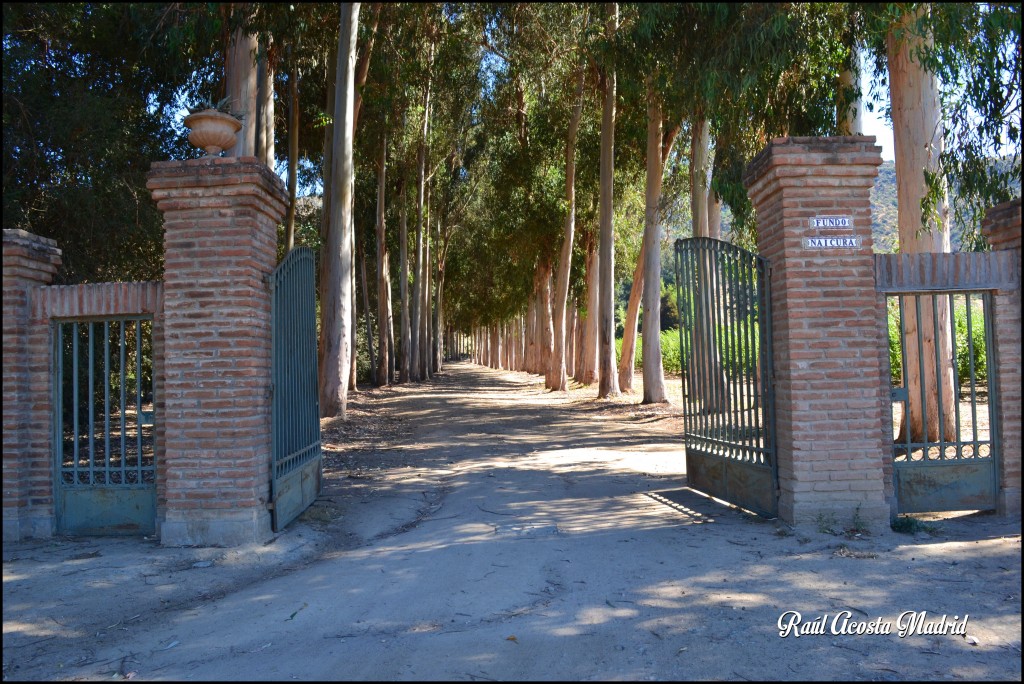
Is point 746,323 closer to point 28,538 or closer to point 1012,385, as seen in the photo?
point 1012,385

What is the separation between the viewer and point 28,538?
6664 millimetres

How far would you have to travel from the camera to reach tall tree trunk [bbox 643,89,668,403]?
1745 centimetres

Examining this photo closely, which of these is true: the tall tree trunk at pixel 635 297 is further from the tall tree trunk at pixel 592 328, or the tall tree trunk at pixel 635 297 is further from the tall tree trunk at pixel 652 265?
the tall tree trunk at pixel 592 328

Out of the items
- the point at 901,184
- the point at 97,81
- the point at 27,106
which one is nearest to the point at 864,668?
the point at 901,184

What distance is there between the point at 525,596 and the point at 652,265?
1381 cm

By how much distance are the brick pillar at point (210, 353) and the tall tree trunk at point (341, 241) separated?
8254mm

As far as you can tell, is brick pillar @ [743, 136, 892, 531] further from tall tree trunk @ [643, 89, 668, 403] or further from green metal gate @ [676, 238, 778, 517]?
tall tree trunk @ [643, 89, 668, 403]

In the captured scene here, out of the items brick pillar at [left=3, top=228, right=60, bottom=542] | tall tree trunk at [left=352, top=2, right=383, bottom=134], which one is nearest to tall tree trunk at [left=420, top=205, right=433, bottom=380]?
tall tree trunk at [left=352, top=2, right=383, bottom=134]

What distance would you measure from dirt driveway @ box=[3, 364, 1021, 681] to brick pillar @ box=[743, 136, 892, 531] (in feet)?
1.25

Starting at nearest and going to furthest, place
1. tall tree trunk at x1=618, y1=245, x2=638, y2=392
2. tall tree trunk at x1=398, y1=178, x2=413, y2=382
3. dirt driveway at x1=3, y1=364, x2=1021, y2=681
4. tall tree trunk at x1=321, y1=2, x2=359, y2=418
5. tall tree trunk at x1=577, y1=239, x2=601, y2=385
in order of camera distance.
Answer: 1. dirt driveway at x1=3, y1=364, x2=1021, y2=681
2. tall tree trunk at x1=321, y1=2, x2=359, y2=418
3. tall tree trunk at x1=618, y1=245, x2=638, y2=392
4. tall tree trunk at x1=577, y1=239, x2=601, y2=385
5. tall tree trunk at x1=398, y1=178, x2=413, y2=382

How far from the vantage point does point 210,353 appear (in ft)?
20.5
